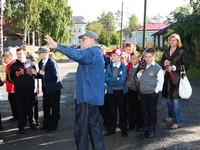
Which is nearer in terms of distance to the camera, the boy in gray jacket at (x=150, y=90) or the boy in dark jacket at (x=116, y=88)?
the boy in gray jacket at (x=150, y=90)

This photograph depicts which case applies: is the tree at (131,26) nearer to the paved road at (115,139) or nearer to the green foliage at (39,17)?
the green foliage at (39,17)

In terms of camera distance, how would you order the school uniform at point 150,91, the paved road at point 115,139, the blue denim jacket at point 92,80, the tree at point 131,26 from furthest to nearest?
the tree at point 131,26
the school uniform at point 150,91
the paved road at point 115,139
the blue denim jacket at point 92,80

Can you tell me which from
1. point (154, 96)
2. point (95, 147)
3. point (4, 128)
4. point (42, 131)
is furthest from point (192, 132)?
point (4, 128)

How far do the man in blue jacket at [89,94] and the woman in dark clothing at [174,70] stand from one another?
2469 millimetres

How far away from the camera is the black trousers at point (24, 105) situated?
6.61 meters

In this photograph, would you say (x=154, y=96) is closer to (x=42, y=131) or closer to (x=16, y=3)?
(x=42, y=131)

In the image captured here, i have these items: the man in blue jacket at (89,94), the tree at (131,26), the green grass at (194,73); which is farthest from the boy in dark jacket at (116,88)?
the tree at (131,26)

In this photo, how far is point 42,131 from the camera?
6.81 meters

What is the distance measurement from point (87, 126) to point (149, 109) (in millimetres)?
1860

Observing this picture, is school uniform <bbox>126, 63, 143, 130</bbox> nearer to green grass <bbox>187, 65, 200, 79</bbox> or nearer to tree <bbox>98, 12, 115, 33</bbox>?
green grass <bbox>187, 65, 200, 79</bbox>

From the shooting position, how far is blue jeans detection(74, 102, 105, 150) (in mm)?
4766

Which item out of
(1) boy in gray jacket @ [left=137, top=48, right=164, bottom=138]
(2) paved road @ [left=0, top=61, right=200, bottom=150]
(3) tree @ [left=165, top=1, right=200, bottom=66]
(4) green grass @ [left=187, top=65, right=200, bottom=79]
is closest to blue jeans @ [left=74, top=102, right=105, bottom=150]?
(2) paved road @ [left=0, top=61, right=200, bottom=150]

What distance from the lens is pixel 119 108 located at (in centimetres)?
642

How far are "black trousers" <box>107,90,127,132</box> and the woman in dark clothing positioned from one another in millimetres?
1113
